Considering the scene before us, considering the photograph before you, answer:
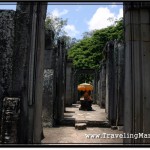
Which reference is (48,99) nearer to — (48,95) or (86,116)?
(48,95)

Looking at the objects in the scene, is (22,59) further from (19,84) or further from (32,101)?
(32,101)

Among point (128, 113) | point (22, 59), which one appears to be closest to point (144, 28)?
point (128, 113)

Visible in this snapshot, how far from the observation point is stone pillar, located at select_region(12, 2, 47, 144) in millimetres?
6617

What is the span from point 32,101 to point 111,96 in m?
6.58

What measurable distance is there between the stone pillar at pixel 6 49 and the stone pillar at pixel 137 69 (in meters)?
2.63

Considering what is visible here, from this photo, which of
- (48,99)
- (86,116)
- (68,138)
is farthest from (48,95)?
(86,116)

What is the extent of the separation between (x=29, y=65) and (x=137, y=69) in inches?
96.5

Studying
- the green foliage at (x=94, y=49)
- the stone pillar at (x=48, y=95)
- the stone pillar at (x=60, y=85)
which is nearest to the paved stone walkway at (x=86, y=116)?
the stone pillar at (x=60, y=85)

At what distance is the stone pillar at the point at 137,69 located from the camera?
5781 millimetres

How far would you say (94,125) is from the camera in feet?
40.8

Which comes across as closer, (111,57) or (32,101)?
(32,101)

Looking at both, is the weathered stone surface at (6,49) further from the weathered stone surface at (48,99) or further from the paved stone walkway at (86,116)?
the paved stone walkway at (86,116)

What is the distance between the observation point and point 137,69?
586 centimetres

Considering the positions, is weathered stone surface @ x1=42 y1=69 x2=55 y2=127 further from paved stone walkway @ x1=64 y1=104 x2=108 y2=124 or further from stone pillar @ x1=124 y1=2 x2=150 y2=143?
stone pillar @ x1=124 y1=2 x2=150 y2=143
